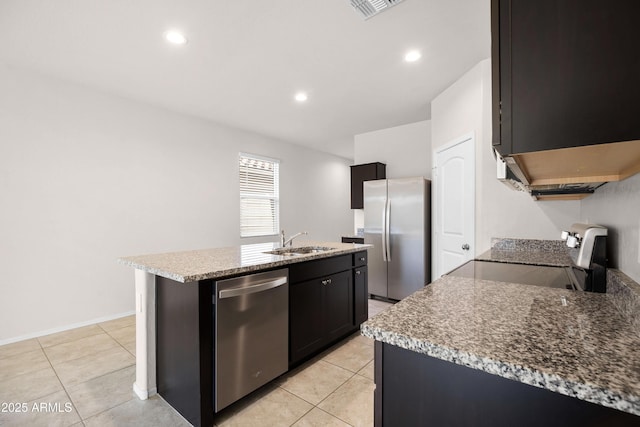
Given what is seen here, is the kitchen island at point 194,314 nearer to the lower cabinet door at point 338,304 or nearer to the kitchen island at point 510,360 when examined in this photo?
the lower cabinet door at point 338,304

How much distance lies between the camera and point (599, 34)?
1.93 feet

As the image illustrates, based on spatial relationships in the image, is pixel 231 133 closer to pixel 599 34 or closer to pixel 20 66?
pixel 20 66

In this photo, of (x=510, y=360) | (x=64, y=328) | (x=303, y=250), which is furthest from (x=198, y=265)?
(x=64, y=328)

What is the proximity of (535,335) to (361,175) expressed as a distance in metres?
4.37

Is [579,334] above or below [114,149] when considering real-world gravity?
below

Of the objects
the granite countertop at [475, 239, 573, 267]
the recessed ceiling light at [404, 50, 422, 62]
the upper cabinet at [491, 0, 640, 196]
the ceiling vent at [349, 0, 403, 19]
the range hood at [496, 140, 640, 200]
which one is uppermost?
the recessed ceiling light at [404, 50, 422, 62]

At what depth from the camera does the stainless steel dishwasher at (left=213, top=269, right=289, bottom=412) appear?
165 centimetres

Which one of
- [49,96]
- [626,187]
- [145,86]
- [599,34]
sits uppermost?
[145,86]

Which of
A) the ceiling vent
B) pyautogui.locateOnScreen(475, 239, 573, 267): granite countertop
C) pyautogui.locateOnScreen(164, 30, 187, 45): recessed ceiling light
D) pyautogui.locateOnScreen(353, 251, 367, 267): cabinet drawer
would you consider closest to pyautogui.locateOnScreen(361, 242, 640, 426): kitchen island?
pyautogui.locateOnScreen(475, 239, 573, 267): granite countertop

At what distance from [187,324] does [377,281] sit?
9.92 ft

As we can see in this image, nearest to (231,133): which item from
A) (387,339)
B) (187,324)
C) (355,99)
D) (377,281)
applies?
(355,99)

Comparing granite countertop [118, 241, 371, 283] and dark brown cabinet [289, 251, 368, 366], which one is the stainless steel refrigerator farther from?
granite countertop [118, 241, 371, 283]

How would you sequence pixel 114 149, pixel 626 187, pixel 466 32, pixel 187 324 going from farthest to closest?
pixel 114 149 → pixel 466 32 → pixel 187 324 → pixel 626 187

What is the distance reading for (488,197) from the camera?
A: 9.03 feet
